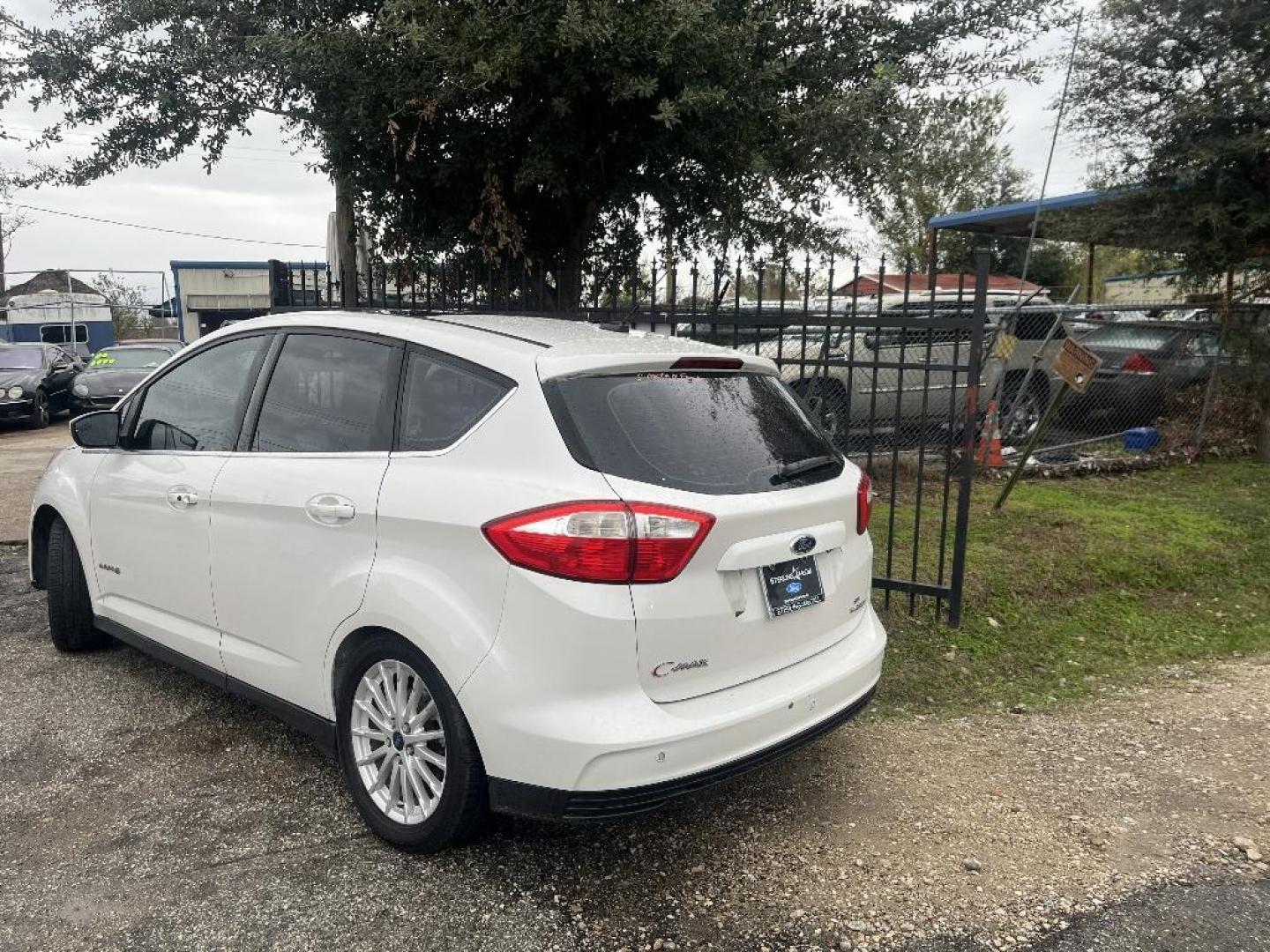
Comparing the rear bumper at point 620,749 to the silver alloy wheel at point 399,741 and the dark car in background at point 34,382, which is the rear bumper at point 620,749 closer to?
the silver alloy wheel at point 399,741

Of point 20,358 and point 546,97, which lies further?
point 20,358

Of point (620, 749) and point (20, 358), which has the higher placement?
point (20, 358)

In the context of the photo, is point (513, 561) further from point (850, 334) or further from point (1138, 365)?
point (1138, 365)

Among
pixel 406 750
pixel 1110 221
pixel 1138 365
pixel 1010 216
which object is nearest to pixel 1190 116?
pixel 1110 221

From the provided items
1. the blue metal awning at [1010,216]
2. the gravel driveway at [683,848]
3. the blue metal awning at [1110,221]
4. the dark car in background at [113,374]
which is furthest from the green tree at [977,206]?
the gravel driveway at [683,848]

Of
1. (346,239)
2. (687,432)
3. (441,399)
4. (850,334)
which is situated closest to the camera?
(687,432)

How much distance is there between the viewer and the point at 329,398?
3.49 meters

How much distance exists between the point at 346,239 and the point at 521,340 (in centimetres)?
486

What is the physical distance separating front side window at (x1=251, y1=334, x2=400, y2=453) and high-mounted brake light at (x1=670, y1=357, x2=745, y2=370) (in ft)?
3.21

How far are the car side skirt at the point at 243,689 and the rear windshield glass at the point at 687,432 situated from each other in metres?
1.43

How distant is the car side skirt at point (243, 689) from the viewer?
11.0 ft

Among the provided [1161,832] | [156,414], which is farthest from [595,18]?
[1161,832]

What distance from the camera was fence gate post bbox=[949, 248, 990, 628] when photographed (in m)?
4.56

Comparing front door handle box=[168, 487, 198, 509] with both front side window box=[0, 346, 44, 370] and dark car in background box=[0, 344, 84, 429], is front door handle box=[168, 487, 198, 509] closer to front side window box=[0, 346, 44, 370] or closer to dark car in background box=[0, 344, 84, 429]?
dark car in background box=[0, 344, 84, 429]
